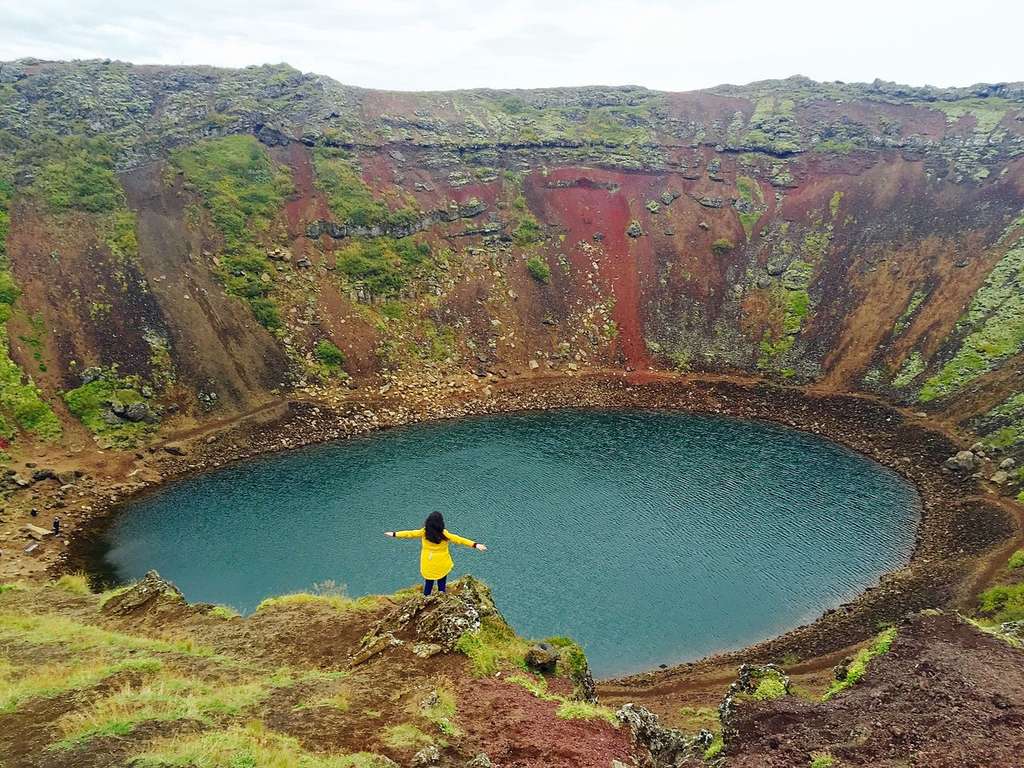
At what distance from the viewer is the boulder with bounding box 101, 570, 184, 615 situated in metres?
21.8

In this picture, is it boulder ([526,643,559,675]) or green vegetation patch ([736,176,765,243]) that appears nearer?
boulder ([526,643,559,675])

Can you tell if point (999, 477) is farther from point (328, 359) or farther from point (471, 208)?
point (471, 208)

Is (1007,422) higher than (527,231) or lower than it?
lower

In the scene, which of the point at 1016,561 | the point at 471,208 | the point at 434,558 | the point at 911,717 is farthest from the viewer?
the point at 471,208

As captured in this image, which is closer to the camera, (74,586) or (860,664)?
(860,664)

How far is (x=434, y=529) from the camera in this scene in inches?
671

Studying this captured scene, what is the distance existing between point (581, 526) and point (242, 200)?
50798 millimetres

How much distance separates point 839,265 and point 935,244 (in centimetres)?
912

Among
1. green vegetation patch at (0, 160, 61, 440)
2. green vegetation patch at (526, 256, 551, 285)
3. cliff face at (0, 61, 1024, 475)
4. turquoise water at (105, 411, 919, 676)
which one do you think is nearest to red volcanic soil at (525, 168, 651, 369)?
cliff face at (0, 61, 1024, 475)

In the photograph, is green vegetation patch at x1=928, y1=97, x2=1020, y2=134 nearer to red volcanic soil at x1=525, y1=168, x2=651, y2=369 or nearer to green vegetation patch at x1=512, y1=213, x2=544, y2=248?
red volcanic soil at x1=525, y1=168, x2=651, y2=369

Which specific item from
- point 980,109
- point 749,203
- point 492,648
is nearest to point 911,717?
point 492,648

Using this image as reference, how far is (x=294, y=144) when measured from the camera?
76.9 metres

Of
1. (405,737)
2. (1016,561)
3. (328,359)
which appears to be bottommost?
(1016,561)

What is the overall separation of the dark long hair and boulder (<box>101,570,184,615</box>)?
37.5 feet
